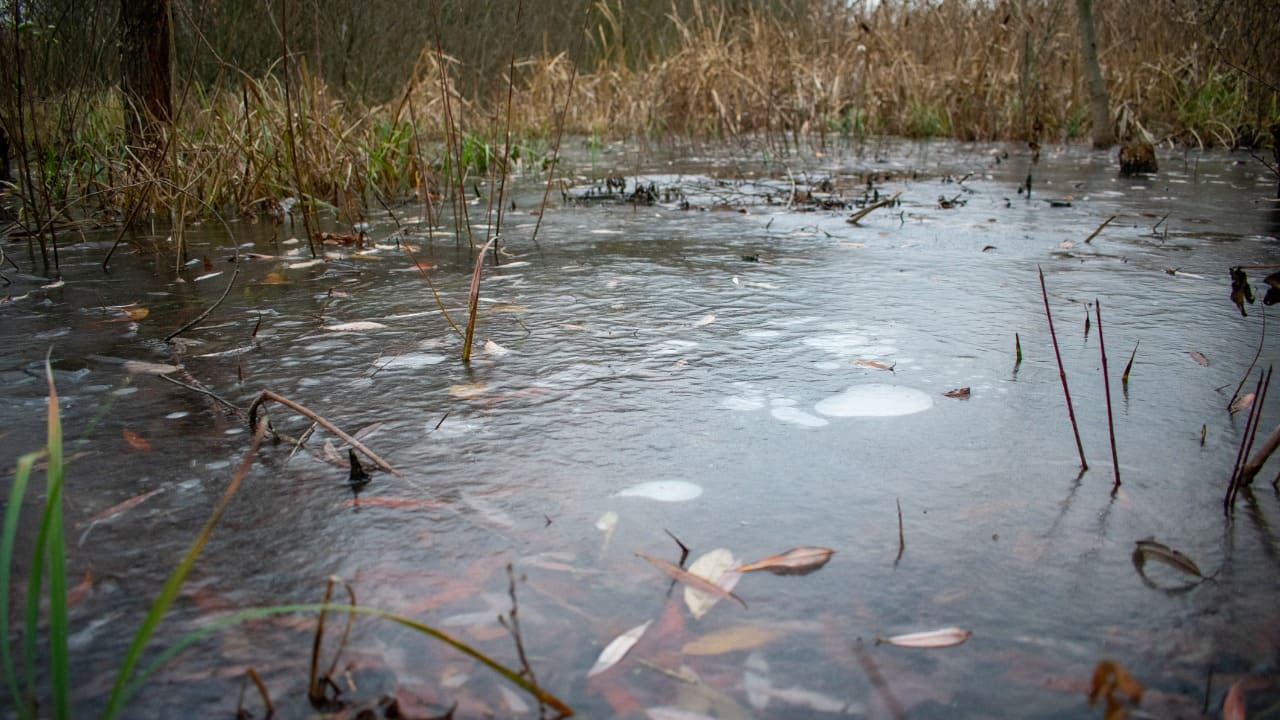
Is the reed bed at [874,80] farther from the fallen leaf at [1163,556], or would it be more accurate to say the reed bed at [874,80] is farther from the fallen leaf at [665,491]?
the fallen leaf at [1163,556]

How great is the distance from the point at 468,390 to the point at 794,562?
2.92 feet

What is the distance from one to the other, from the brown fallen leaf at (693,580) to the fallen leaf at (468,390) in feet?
2.39

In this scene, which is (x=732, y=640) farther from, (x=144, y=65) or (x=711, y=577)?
(x=144, y=65)

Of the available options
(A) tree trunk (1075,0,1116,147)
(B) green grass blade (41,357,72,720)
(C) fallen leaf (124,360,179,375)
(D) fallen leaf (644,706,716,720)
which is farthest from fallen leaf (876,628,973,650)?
(A) tree trunk (1075,0,1116,147)

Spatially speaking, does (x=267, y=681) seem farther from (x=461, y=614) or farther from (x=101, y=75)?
(x=101, y=75)

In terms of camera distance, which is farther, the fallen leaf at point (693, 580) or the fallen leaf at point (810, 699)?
the fallen leaf at point (693, 580)

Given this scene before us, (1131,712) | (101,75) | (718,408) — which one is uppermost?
(101,75)

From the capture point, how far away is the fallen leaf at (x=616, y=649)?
951 mm

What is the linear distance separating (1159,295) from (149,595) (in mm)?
2598

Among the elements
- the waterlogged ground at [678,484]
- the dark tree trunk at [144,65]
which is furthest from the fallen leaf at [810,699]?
the dark tree trunk at [144,65]

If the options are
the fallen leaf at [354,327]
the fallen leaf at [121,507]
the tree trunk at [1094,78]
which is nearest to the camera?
the fallen leaf at [121,507]

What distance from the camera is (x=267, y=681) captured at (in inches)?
36.4

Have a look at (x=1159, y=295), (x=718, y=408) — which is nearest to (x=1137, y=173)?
(x=1159, y=295)

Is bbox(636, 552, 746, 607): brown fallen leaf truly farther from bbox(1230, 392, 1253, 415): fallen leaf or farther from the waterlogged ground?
bbox(1230, 392, 1253, 415): fallen leaf
